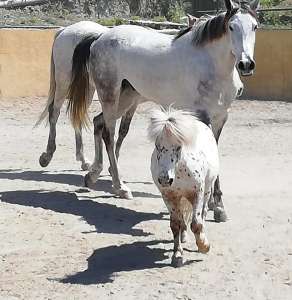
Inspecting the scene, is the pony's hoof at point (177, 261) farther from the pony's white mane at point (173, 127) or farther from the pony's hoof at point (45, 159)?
the pony's hoof at point (45, 159)

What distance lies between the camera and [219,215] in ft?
21.7

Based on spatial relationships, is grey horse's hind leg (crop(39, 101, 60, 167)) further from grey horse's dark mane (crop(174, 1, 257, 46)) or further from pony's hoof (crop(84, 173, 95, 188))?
grey horse's dark mane (crop(174, 1, 257, 46))

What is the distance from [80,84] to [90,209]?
Answer: 181 centimetres

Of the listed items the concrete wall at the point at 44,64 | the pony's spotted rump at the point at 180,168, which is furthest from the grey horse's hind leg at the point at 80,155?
the concrete wall at the point at 44,64

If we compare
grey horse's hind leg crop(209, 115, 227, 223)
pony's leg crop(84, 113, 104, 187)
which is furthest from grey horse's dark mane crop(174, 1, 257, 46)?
pony's leg crop(84, 113, 104, 187)

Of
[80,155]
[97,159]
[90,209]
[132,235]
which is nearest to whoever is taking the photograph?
[132,235]

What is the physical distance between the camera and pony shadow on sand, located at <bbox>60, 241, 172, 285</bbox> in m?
5.09

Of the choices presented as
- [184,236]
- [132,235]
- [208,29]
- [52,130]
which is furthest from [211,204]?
[52,130]

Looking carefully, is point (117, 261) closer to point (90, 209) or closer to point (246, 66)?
point (90, 209)

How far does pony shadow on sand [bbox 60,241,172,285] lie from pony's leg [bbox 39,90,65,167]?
3378mm

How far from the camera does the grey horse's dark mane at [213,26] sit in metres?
6.38

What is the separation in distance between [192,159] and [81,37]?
418cm

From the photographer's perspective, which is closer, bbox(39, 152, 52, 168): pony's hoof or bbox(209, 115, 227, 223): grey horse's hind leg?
bbox(209, 115, 227, 223): grey horse's hind leg

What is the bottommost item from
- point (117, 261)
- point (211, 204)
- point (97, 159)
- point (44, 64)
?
point (44, 64)
